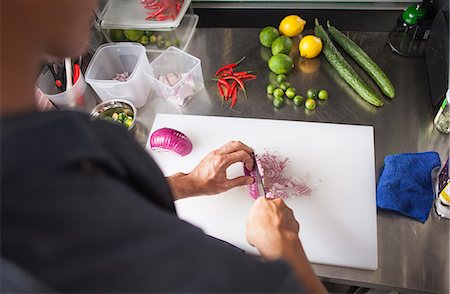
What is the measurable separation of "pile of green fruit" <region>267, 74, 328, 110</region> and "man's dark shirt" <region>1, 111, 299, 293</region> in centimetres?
80

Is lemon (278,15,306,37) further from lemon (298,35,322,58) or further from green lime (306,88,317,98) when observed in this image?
green lime (306,88,317,98)

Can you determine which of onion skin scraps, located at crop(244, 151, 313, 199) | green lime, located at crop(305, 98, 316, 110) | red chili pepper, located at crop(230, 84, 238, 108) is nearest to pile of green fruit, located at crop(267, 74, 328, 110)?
green lime, located at crop(305, 98, 316, 110)

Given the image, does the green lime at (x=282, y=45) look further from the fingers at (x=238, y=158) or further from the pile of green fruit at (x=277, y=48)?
the fingers at (x=238, y=158)

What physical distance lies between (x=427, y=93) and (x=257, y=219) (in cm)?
69

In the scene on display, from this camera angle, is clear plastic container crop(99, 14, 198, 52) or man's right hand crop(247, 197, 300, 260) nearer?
man's right hand crop(247, 197, 300, 260)

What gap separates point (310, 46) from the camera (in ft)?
3.85

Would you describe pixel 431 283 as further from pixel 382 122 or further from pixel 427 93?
pixel 427 93

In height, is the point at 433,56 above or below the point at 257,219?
above

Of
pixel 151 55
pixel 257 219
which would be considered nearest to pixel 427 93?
pixel 257 219

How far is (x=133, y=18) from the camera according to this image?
127 cm

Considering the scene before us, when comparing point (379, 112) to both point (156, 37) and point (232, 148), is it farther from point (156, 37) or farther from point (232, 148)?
point (156, 37)

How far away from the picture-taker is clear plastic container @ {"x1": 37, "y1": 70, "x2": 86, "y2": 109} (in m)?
1.11

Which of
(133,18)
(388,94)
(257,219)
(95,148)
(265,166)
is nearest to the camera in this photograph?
(95,148)

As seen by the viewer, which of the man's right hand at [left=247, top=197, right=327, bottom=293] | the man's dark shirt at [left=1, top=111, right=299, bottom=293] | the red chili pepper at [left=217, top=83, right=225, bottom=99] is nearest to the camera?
the man's dark shirt at [left=1, top=111, right=299, bottom=293]
